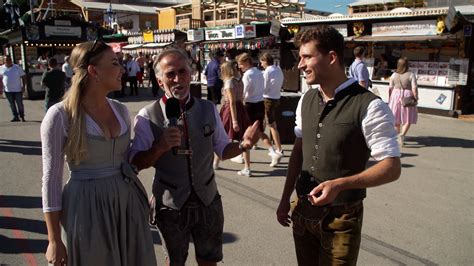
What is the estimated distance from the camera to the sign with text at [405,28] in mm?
12116

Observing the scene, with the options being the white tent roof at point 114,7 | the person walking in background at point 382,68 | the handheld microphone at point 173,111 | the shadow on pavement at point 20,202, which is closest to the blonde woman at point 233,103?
the shadow on pavement at point 20,202

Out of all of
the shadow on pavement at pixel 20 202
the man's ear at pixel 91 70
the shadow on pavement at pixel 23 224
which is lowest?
the shadow on pavement at pixel 23 224

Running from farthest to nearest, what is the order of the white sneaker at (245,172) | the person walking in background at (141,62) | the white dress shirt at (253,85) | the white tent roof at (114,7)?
1. the white tent roof at (114,7)
2. the person walking in background at (141,62)
3. the white dress shirt at (253,85)
4. the white sneaker at (245,172)

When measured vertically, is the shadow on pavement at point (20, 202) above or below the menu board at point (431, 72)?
below

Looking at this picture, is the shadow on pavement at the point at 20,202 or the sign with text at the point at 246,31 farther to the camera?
the sign with text at the point at 246,31

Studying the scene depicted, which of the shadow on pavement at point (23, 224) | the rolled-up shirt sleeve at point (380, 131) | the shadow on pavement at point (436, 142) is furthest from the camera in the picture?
the shadow on pavement at point (436, 142)

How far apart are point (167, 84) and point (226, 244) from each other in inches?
87.8

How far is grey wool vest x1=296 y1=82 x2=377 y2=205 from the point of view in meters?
2.11

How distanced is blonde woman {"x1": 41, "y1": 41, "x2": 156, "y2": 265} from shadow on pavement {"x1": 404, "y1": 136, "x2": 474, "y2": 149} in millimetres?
7565

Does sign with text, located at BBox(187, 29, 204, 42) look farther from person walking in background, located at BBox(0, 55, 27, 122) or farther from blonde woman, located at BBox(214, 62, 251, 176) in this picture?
blonde woman, located at BBox(214, 62, 251, 176)

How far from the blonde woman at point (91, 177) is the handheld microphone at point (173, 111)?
0.88ft

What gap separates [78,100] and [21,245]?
8.79 feet

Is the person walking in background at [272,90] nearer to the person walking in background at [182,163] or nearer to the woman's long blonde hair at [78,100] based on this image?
the person walking in background at [182,163]

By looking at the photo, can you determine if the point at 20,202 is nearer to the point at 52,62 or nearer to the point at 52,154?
the point at 52,154
